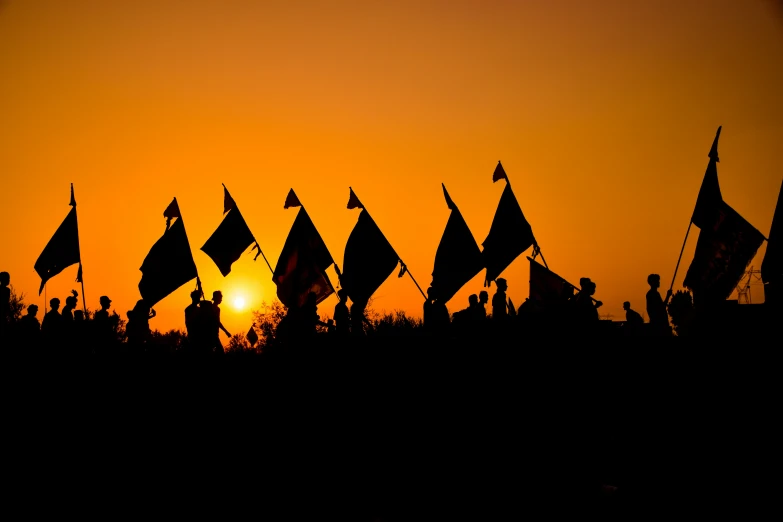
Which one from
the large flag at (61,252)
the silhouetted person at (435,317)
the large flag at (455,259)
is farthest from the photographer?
the large flag at (61,252)

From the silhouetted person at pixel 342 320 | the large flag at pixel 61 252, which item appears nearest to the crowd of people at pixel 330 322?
the silhouetted person at pixel 342 320

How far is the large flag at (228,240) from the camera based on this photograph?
18047mm

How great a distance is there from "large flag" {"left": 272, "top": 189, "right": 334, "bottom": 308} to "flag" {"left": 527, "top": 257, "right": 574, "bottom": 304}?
5060mm

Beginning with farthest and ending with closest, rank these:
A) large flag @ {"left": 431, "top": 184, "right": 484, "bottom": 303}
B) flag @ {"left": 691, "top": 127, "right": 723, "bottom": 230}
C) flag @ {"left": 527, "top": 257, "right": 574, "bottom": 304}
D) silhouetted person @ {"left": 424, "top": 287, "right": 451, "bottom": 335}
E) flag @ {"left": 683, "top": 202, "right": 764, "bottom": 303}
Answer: large flag @ {"left": 431, "top": 184, "right": 484, "bottom": 303}, flag @ {"left": 527, "top": 257, "right": 574, "bottom": 304}, silhouetted person @ {"left": 424, "top": 287, "right": 451, "bottom": 335}, flag @ {"left": 691, "top": 127, "right": 723, "bottom": 230}, flag @ {"left": 683, "top": 202, "right": 764, "bottom": 303}

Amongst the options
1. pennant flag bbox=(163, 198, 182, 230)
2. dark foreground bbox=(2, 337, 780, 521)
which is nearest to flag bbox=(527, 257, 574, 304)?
dark foreground bbox=(2, 337, 780, 521)

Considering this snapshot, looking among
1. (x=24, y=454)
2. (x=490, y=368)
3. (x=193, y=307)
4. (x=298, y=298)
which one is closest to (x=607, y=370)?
(x=490, y=368)

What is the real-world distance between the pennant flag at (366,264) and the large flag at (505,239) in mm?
2257

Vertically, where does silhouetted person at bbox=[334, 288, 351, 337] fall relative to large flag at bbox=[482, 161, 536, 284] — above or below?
below

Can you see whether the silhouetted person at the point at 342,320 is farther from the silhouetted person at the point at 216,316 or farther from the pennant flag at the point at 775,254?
the pennant flag at the point at 775,254

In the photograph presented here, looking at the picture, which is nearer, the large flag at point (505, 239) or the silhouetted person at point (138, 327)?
the silhouetted person at point (138, 327)

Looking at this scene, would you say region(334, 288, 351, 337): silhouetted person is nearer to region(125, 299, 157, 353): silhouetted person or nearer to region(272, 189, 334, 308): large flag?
region(272, 189, 334, 308): large flag

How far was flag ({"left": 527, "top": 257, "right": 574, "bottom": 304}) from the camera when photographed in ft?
55.3

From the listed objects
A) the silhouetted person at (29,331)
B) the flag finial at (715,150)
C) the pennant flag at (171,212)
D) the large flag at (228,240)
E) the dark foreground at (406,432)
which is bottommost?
the dark foreground at (406,432)

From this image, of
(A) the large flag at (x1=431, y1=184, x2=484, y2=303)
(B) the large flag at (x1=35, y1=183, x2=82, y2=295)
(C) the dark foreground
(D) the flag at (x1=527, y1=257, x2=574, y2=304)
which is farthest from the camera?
(B) the large flag at (x1=35, y1=183, x2=82, y2=295)
